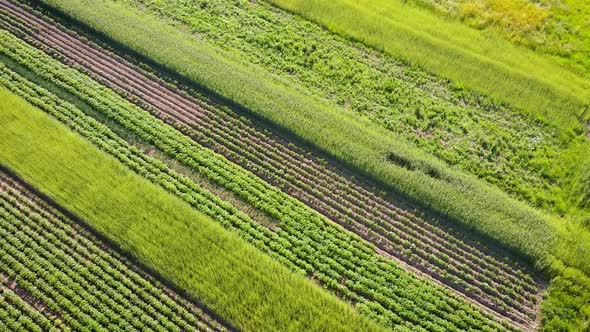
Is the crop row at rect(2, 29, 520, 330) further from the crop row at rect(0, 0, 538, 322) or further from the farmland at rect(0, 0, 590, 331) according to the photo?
the crop row at rect(0, 0, 538, 322)

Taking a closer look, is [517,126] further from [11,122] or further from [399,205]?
[11,122]

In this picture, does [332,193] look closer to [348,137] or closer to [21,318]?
[348,137]

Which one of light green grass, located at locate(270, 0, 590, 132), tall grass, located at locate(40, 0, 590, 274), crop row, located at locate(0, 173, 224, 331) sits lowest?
crop row, located at locate(0, 173, 224, 331)

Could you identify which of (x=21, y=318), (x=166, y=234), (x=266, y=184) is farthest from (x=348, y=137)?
(x=21, y=318)

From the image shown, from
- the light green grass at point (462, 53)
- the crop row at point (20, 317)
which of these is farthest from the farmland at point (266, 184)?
the light green grass at point (462, 53)

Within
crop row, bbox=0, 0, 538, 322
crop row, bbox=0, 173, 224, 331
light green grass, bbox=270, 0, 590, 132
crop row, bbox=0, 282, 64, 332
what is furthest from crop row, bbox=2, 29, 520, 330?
light green grass, bbox=270, 0, 590, 132

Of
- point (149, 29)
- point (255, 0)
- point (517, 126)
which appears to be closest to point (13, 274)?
point (149, 29)
